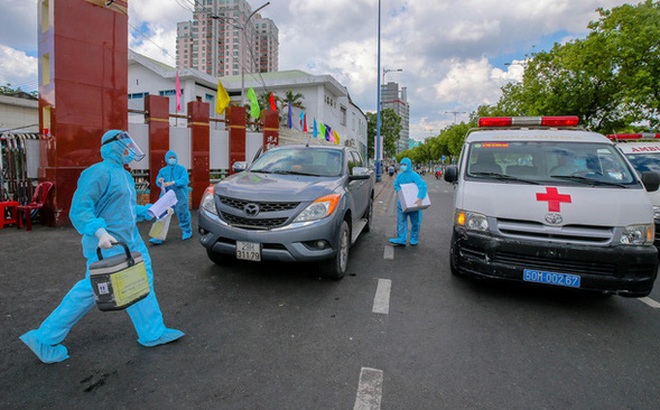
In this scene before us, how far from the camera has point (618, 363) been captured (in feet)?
9.70

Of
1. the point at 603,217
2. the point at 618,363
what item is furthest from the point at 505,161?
the point at 618,363

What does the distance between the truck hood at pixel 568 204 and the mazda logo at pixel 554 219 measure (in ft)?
0.09

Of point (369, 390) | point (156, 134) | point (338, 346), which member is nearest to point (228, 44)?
point (156, 134)

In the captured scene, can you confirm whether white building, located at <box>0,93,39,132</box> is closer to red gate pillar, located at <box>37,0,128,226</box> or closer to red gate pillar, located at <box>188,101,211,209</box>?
red gate pillar, located at <box>188,101,211,209</box>

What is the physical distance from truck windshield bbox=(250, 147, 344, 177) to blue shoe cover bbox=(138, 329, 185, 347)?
2682 mm

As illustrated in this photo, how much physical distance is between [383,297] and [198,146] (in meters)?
8.21

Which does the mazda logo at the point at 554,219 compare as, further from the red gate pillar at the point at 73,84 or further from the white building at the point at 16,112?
the white building at the point at 16,112

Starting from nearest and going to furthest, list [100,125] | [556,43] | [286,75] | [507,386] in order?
[507,386], [100,125], [556,43], [286,75]

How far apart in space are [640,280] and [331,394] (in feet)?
10.6

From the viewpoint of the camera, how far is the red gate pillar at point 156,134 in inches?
374

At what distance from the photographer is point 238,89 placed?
90.7ft

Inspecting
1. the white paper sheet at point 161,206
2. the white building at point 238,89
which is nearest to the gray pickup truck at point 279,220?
the white paper sheet at point 161,206

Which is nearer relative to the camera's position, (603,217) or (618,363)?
(618,363)

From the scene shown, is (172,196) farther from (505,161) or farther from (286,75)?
(286,75)
